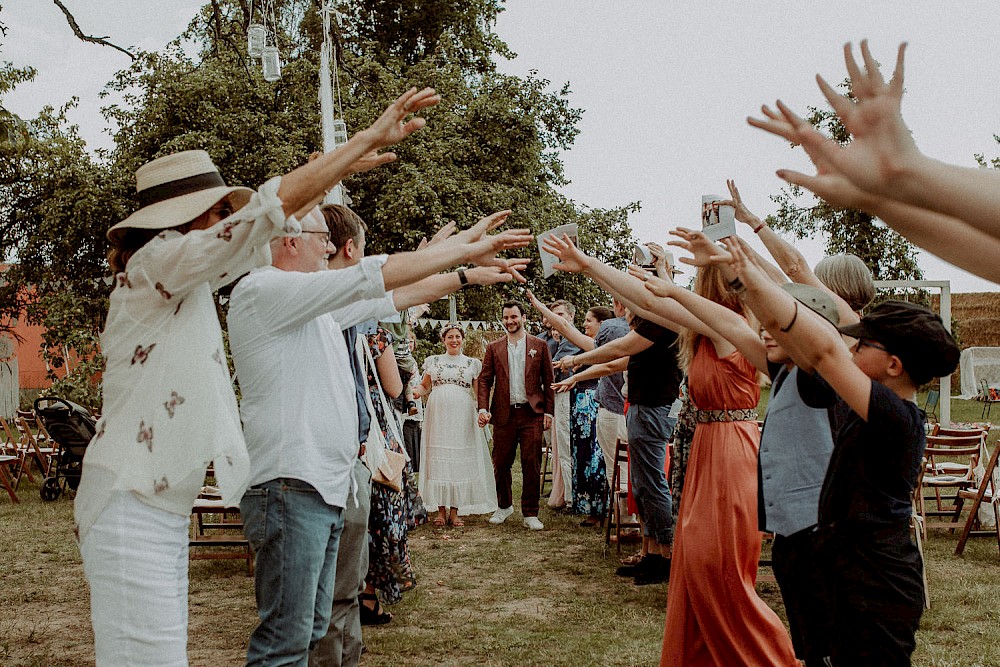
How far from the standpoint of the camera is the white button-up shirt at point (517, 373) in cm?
904

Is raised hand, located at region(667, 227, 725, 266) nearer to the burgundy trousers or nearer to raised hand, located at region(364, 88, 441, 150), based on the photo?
raised hand, located at region(364, 88, 441, 150)

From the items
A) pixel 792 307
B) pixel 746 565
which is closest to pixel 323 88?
pixel 746 565

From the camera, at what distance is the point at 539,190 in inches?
874

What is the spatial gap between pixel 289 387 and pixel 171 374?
1.96ft

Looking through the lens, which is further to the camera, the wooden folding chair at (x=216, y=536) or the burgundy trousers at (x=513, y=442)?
the burgundy trousers at (x=513, y=442)

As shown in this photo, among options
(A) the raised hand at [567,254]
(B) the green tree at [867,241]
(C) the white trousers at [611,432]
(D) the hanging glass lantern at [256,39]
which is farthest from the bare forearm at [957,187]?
(B) the green tree at [867,241]

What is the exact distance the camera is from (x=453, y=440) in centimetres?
925

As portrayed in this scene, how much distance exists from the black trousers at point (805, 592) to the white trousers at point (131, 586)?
1994mm

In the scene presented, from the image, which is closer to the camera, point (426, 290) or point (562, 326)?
point (426, 290)

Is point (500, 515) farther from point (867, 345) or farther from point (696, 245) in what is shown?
point (867, 345)

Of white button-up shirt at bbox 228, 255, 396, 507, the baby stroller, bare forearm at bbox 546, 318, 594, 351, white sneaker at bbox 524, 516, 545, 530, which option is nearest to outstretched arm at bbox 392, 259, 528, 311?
white button-up shirt at bbox 228, 255, 396, 507

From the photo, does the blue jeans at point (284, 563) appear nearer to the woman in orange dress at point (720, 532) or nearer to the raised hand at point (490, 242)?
the raised hand at point (490, 242)

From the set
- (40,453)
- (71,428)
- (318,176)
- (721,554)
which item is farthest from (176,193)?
(40,453)

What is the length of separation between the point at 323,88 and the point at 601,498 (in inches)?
215
